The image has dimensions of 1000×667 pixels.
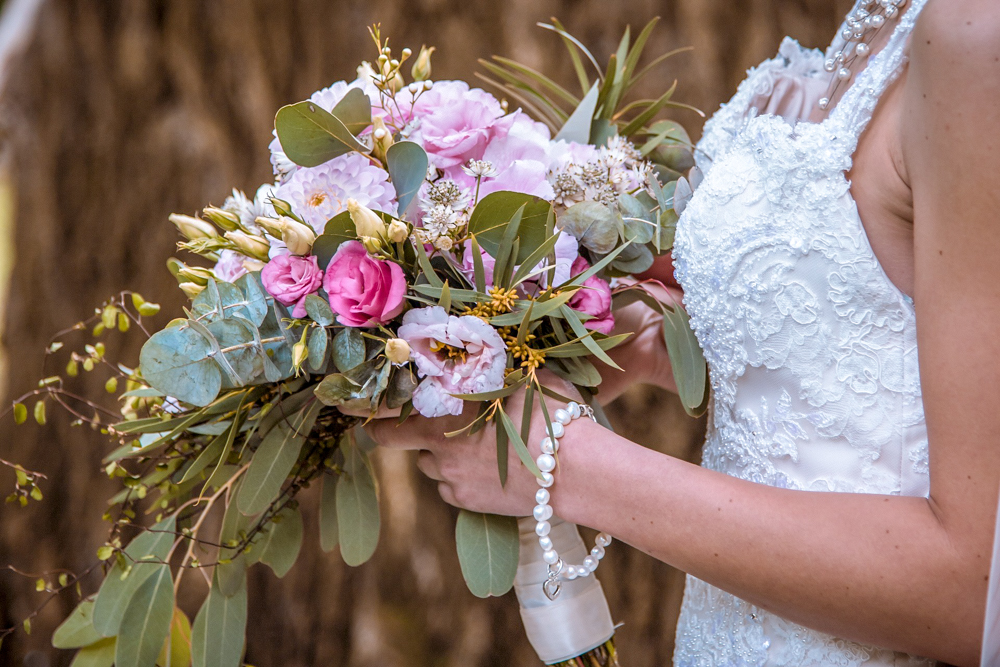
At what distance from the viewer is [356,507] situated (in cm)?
84

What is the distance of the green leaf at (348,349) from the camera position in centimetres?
68

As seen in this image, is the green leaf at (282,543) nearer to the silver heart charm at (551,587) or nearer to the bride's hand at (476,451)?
the bride's hand at (476,451)

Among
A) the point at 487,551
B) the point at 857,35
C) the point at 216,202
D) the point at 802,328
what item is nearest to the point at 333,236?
the point at 487,551

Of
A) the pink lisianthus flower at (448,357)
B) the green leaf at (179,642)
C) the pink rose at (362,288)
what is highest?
the pink rose at (362,288)

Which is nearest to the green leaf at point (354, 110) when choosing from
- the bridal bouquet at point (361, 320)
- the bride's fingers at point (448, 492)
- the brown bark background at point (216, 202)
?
the bridal bouquet at point (361, 320)

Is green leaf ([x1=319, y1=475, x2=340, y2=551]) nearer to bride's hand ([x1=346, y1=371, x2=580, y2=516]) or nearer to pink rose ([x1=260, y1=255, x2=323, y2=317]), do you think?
bride's hand ([x1=346, y1=371, x2=580, y2=516])

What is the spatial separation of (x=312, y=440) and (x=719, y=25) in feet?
4.79

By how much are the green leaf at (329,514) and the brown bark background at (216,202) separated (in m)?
0.94

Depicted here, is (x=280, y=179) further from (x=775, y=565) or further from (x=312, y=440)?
(x=775, y=565)

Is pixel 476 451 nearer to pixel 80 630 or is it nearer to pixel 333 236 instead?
pixel 333 236

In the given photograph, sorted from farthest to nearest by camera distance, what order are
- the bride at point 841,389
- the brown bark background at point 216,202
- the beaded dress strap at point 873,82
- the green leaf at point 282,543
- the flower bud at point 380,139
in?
the brown bark background at point 216,202 < the green leaf at point 282,543 < the flower bud at point 380,139 < the beaded dress strap at point 873,82 < the bride at point 841,389

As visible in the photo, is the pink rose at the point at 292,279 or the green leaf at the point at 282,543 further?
the green leaf at the point at 282,543

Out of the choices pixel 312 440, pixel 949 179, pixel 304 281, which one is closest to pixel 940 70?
pixel 949 179

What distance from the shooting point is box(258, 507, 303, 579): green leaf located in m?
0.85
